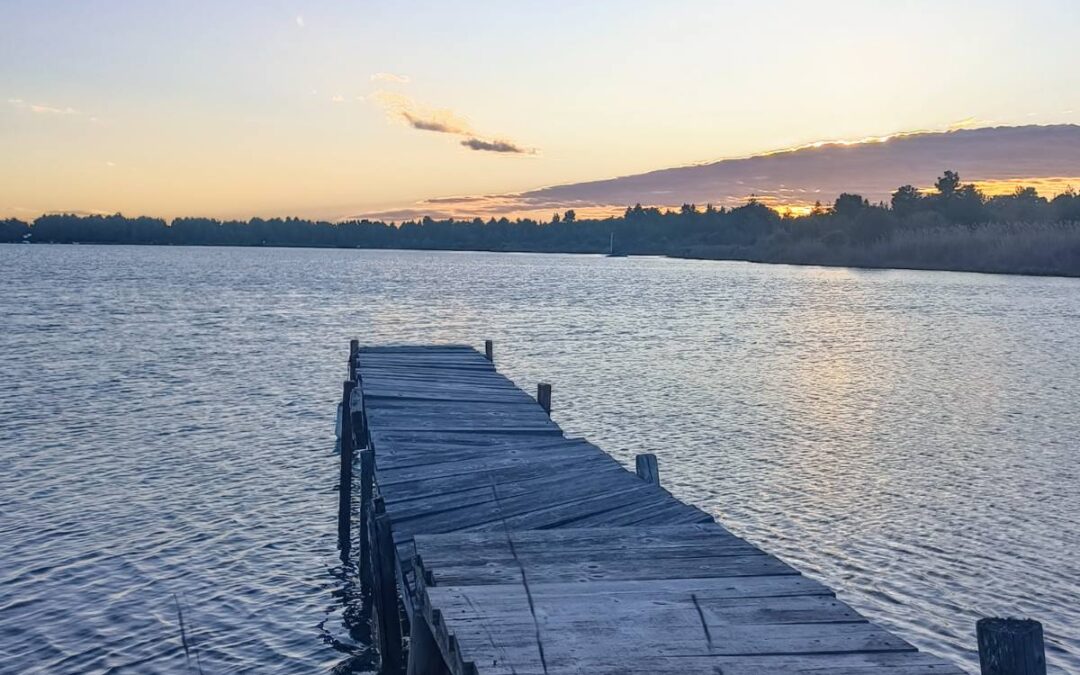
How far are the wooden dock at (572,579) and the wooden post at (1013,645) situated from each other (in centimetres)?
40

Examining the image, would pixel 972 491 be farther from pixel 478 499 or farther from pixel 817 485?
pixel 478 499

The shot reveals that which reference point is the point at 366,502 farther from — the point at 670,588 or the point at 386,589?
the point at 670,588

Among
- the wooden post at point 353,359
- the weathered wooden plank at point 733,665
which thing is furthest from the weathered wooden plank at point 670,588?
the wooden post at point 353,359

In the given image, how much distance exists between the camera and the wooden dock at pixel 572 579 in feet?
15.7

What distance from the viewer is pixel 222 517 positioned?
13750mm

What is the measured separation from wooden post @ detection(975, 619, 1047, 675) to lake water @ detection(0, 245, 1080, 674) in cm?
541

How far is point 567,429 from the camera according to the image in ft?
66.5

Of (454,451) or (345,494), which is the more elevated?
(454,451)

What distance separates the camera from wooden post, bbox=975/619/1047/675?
4.17m

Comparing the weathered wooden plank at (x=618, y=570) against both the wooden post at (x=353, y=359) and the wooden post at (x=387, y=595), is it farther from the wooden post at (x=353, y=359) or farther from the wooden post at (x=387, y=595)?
the wooden post at (x=353, y=359)

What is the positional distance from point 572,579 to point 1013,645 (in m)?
2.62

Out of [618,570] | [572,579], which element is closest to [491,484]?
[618,570]

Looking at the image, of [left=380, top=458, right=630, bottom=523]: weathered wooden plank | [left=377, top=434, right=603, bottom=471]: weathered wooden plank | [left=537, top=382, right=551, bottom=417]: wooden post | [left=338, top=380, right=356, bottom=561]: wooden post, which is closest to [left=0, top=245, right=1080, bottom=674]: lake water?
[left=338, top=380, right=356, bottom=561]: wooden post

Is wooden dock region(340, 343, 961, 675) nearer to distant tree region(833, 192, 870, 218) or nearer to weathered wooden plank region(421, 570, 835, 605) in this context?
weathered wooden plank region(421, 570, 835, 605)
